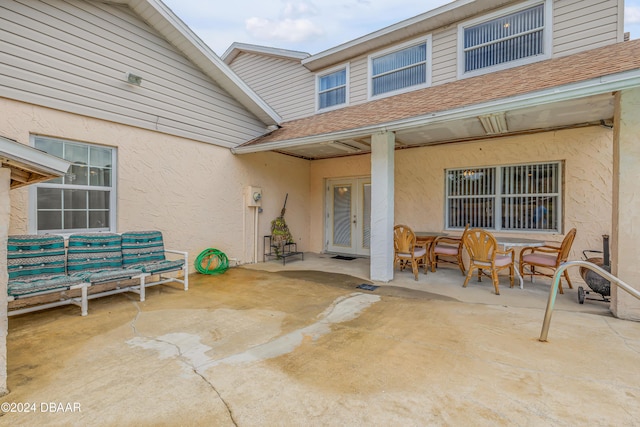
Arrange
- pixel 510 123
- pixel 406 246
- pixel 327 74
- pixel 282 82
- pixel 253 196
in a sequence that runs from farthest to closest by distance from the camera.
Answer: pixel 282 82, pixel 327 74, pixel 253 196, pixel 406 246, pixel 510 123

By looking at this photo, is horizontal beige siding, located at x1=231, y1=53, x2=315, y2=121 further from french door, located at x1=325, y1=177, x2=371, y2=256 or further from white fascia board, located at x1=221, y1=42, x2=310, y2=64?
french door, located at x1=325, y1=177, x2=371, y2=256

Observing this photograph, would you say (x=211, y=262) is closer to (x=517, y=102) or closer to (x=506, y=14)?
(x=517, y=102)

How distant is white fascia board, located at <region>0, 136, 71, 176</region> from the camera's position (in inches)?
83.0

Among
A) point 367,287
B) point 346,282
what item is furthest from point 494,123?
point 346,282

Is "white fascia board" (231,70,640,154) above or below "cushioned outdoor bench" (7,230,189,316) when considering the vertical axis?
above

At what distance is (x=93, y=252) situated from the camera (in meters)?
4.27

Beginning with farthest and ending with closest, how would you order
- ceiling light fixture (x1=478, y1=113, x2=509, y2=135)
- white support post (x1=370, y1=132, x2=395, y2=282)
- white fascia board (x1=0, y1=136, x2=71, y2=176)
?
white support post (x1=370, y1=132, x2=395, y2=282) → ceiling light fixture (x1=478, y1=113, x2=509, y2=135) → white fascia board (x1=0, y1=136, x2=71, y2=176)

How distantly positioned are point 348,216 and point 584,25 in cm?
621

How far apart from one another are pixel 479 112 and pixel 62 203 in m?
6.30

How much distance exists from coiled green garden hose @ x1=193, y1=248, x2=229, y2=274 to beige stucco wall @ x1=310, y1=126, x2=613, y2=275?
163 inches

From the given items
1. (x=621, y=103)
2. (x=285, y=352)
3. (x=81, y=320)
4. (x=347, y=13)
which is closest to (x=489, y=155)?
(x=621, y=103)

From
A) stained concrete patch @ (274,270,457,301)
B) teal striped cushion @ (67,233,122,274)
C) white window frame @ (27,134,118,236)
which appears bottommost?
stained concrete patch @ (274,270,457,301)

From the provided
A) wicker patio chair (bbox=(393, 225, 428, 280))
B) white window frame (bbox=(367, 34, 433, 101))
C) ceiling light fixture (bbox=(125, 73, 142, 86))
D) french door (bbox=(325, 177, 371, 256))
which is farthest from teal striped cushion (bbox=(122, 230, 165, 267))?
white window frame (bbox=(367, 34, 433, 101))

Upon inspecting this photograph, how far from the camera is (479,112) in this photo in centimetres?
410
